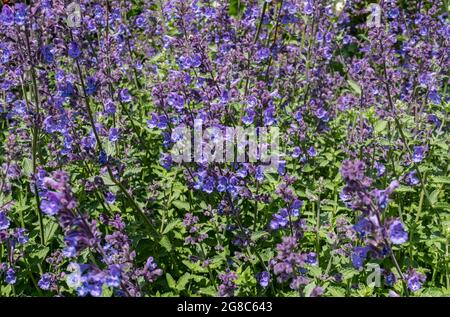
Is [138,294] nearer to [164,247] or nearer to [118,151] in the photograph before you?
[164,247]

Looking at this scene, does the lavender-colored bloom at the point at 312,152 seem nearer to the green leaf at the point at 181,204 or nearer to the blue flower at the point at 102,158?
the green leaf at the point at 181,204

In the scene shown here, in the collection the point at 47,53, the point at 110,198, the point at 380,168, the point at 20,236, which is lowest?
the point at 20,236

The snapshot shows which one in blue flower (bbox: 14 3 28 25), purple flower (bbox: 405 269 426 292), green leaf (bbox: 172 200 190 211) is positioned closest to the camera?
purple flower (bbox: 405 269 426 292)

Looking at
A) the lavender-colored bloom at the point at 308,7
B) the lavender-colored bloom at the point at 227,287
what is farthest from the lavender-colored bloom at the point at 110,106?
the lavender-colored bloom at the point at 308,7

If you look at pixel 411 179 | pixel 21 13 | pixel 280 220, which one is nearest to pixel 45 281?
pixel 280 220

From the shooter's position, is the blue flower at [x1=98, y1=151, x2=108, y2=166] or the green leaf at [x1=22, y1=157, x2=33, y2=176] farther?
the green leaf at [x1=22, y1=157, x2=33, y2=176]


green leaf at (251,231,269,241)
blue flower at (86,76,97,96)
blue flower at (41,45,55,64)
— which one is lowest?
green leaf at (251,231,269,241)

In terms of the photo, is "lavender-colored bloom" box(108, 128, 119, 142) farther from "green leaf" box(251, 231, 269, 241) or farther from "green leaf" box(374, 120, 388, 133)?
"green leaf" box(374, 120, 388, 133)

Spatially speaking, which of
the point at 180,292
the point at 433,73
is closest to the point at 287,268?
the point at 180,292

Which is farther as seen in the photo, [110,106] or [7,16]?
[110,106]

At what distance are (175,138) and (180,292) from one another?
1.05 meters

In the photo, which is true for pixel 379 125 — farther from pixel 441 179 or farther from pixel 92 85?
pixel 92 85

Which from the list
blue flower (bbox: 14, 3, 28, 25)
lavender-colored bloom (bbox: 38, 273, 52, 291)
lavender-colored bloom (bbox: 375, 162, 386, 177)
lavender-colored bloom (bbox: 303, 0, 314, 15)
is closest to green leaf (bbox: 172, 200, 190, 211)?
lavender-colored bloom (bbox: 38, 273, 52, 291)

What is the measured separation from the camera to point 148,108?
591 cm
